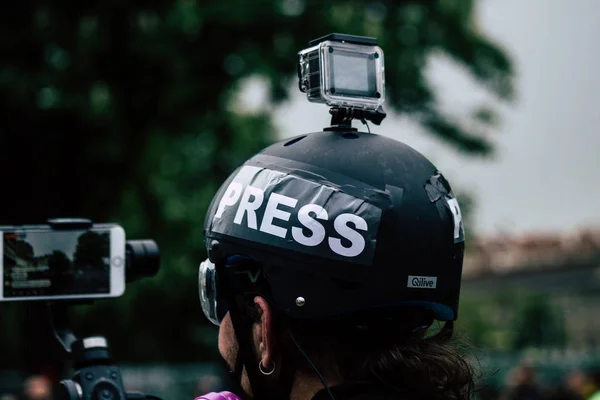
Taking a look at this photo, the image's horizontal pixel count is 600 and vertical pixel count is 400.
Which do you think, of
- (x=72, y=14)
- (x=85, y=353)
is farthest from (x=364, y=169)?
(x=72, y=14)

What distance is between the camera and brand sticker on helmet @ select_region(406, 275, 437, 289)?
2.03m

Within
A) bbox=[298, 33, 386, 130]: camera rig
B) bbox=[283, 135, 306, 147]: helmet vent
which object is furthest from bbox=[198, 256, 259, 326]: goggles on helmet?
bbox=[298, 33, 386, 130]: camera rig

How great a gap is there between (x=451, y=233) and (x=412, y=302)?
0.18 meters

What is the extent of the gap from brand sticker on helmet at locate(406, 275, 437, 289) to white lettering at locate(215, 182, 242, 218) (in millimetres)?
419

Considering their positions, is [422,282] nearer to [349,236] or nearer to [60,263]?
[349,236]

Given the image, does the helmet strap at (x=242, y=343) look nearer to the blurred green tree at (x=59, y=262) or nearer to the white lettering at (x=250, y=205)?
the white lettering at (x=250, y=205)

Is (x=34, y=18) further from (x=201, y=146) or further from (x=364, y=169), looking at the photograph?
(x=364, y=169)

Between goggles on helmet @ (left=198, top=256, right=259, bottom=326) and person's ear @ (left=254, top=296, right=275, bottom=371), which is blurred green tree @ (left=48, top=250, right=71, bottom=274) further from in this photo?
person's ear @ (left=254, top=296, right=275, bottom=371)

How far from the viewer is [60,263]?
247 centimetres

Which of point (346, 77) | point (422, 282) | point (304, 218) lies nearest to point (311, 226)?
point (304, 218)

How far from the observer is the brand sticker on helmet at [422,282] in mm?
2033

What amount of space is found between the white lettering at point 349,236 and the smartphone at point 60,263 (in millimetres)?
721

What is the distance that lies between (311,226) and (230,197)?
23 centimetres

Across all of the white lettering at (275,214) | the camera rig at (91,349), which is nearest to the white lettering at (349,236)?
the white lettering at (275,214)
